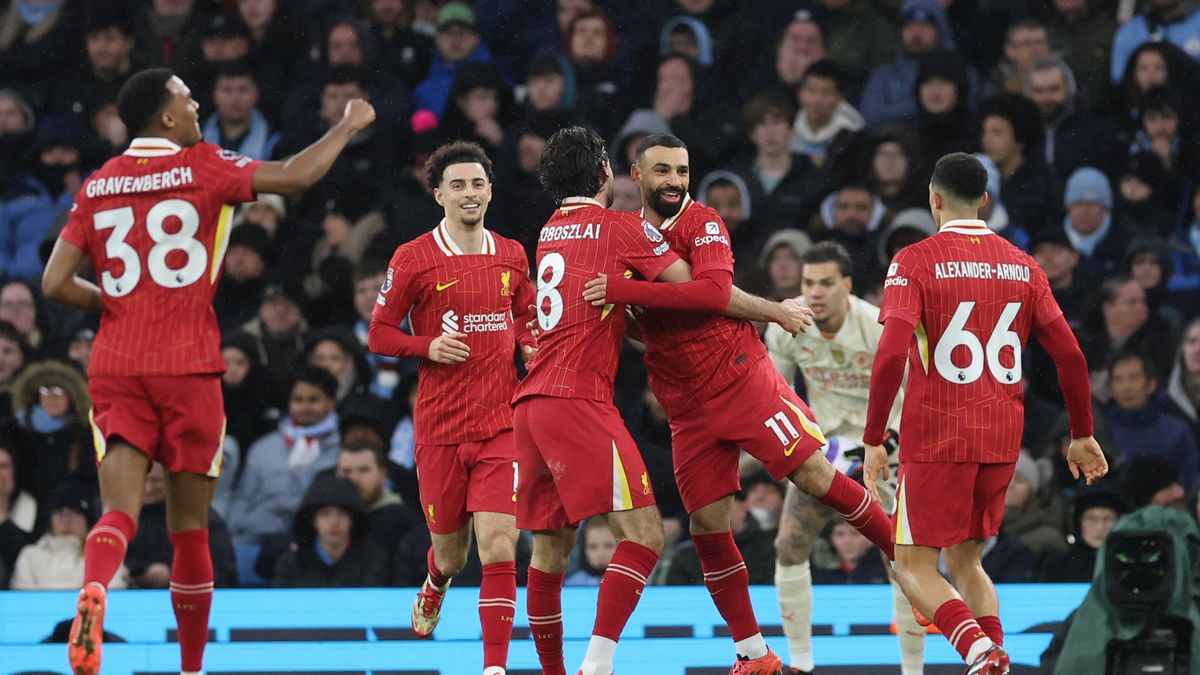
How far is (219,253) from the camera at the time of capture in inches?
229

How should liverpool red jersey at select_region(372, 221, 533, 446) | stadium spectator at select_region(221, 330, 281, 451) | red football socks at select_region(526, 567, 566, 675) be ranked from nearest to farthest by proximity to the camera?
red football socks at select_region(526, 567, 566, 675) < liverpool red jersey at select_region(372, 221, 533, 446) < stadium spectator at select_region(221, 330, 281, 451)

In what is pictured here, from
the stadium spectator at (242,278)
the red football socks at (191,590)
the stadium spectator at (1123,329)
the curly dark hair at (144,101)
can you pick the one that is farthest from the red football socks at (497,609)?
the stadium spectator at (1123,329)

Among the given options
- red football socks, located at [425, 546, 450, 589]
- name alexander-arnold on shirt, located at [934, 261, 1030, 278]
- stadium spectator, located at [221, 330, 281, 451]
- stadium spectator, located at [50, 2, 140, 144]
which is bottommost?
red football socks, located at [425, 546, 450, 589]

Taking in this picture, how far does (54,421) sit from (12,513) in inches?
27.0

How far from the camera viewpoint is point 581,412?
6.00 m

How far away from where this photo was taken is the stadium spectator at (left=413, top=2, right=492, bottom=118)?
38.9 ft

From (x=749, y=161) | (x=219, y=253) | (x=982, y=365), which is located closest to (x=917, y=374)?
(x=982, y=365)

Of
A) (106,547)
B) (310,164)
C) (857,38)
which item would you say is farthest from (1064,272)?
(106,547)

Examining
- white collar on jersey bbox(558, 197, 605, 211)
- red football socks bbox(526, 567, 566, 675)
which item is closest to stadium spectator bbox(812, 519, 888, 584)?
red football socks bbox(526, 567, 566, 675)

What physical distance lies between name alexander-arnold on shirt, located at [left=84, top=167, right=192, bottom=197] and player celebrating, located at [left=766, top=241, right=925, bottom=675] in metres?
3.30

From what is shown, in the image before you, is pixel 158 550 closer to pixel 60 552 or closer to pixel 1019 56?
pixel 60 552

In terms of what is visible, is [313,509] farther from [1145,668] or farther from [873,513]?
[1145,668]

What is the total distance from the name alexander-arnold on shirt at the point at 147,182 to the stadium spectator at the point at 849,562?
5.07 metres

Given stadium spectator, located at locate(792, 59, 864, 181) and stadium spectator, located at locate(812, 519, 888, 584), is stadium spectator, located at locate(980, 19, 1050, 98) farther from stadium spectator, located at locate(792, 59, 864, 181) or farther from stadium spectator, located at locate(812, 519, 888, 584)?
stadium spectator, located at locate(812, 519, 888, 584)
